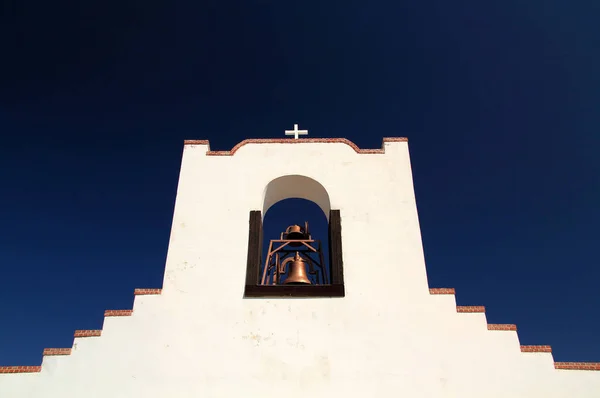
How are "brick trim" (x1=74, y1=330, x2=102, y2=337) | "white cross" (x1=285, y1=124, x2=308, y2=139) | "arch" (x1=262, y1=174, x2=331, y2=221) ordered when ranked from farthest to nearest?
"white cross" (x1=285, y1=124, x2=308, y2=139)
"arch" (x1=262, y1=174, x2=331, y2=221)
"brick trim" (x1=74, y1=330, x2=102, y2=337)

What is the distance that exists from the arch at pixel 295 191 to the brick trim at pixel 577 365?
187 inches

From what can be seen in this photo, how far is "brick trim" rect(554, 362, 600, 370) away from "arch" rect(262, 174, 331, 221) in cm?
475

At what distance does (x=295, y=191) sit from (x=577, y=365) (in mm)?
6015

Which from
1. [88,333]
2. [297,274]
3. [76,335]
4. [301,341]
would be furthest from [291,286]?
[76,335]

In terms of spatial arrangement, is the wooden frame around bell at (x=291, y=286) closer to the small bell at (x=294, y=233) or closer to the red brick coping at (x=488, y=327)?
the small bell at (x=294, y=233)

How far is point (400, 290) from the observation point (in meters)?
7.41

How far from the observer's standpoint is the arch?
Answer: 29.1 ft

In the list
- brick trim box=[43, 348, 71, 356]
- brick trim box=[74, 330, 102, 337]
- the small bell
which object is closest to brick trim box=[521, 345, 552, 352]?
the small bell

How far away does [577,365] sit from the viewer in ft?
21.5

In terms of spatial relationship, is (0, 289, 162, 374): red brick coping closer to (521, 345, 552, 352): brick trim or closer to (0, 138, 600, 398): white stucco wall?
(0, 138, 600, 398): white stucco wall

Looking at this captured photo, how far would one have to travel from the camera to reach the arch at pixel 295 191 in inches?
350

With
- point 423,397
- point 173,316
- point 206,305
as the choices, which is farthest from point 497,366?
point 173,316

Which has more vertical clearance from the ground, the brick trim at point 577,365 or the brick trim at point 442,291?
the brick trim at point 442,291

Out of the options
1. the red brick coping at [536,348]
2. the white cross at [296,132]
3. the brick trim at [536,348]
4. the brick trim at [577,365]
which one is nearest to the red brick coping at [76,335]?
the white cross at [296,132]
